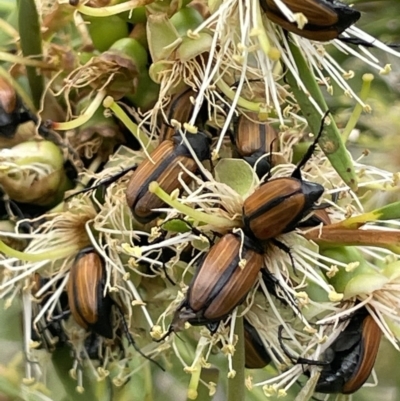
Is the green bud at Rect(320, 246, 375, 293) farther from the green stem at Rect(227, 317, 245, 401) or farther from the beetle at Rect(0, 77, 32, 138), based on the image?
the beetle at Rect(0, 77, 32, 138)

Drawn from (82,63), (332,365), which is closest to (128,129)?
(82,63)

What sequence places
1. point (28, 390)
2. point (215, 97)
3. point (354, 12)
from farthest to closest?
point (28, 390)
point (215, 97)
point (354, 12)

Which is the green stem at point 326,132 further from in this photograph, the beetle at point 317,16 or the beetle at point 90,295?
the beetle at point 90,295

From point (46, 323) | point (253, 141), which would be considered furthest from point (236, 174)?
point (46, 323)

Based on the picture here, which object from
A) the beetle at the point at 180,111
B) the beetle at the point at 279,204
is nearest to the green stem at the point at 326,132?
the beetle at the point at 279,204

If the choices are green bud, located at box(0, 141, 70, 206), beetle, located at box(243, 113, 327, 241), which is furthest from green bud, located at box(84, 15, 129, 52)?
beetle, located at box(243, 113, 327, 241)

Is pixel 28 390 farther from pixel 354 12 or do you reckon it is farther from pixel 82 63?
pixel 354 12
